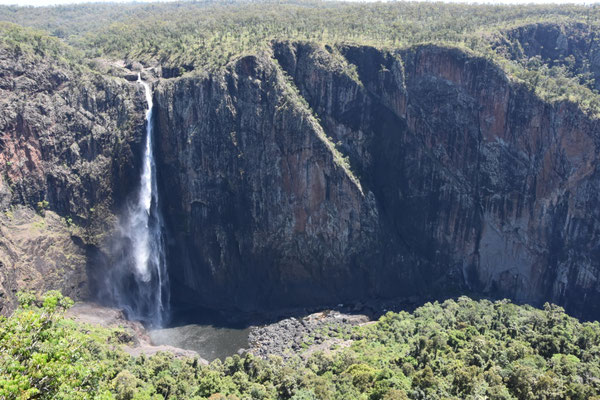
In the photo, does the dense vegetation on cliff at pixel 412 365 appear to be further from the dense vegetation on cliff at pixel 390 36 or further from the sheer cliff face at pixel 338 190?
the dense vegetation on cliff at pixel 390 36

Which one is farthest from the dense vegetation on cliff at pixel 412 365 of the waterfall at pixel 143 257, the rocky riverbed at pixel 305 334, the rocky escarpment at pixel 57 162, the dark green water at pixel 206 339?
the rocky escarpment at pixel 57 162

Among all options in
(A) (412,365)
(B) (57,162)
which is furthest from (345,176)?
(B) (57,162)

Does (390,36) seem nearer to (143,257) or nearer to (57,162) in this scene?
(143,257)

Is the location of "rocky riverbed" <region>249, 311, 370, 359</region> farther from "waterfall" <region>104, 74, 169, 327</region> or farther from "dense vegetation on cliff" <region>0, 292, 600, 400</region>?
"waterfall" <region>104, 74, 169, 327</region>

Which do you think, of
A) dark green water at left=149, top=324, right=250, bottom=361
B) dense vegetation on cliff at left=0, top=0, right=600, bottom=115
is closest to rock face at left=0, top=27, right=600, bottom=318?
dense vegetation on cliff at left=0, top=0, right=600, bottom=115

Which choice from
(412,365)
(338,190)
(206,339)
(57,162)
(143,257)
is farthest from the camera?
(338,190)
